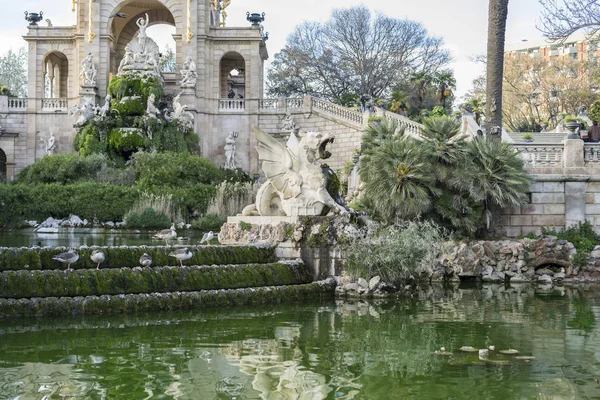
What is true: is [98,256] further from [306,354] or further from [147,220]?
[147,220]

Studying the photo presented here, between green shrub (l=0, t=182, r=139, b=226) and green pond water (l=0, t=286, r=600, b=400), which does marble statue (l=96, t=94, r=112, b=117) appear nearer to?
green shrub (l=0, t=182, r=139, b=226)

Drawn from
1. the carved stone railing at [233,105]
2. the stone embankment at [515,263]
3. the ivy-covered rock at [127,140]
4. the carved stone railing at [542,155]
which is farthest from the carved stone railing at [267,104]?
the stone embankment at [515,263]

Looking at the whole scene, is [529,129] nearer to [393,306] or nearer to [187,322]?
[393,306]

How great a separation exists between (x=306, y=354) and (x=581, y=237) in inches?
447

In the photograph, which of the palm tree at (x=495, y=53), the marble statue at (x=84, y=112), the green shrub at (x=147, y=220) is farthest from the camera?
the marble statue at (x=84, y=112)

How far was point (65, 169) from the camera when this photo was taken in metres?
31.3

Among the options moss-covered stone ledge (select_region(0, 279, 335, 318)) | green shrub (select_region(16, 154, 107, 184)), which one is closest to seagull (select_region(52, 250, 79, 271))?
moss-covered stone ledge (select_region(0, 279, 335, 318))

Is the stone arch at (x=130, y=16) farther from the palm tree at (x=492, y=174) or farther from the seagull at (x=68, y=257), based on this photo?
the seagull at (x=68, y=257)

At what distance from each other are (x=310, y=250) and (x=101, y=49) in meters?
28.5

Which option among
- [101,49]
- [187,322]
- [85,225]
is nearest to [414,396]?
[187,322]

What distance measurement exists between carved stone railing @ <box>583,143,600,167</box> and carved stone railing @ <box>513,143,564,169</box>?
594 mm

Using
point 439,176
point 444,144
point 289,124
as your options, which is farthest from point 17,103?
point 439,176

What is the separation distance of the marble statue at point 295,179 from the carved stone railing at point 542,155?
636cm

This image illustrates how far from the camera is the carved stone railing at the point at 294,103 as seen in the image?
3722cm
